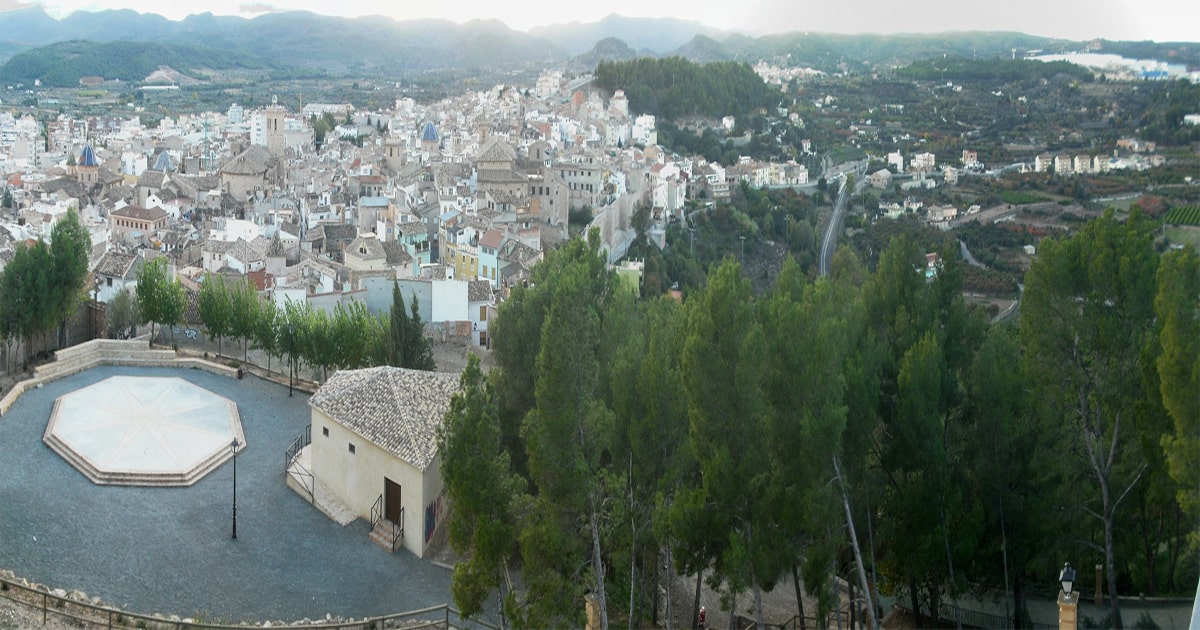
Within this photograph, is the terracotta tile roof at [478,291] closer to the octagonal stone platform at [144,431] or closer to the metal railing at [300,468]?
the octagonal stone platform at [144,431]

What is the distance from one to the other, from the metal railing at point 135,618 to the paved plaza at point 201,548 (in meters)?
0.29

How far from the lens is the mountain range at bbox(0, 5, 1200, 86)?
61647 millimetres

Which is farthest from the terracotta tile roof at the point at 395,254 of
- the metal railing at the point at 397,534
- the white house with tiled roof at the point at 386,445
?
the metal railing at the point at 397,534

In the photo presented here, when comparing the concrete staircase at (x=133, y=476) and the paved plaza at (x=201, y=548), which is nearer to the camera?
the paved plaza at (x=201, y=548)

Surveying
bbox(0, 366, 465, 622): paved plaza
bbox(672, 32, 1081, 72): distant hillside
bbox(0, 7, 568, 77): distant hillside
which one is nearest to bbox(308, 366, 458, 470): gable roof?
bbox(0, 366, 465, 622): paved plaza

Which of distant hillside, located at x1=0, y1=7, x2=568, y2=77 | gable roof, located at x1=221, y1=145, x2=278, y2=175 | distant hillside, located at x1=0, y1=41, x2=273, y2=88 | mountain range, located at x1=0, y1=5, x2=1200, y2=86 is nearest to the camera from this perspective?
gable roof, located at x1=221, y1=145, x2=278, y2=175

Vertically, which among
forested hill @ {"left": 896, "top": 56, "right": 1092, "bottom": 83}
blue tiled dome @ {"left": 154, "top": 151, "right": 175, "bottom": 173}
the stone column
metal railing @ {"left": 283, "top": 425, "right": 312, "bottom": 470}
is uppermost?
forested hill @ {"left": 896, "top": 56, "right": 1092, "bottom": 83}

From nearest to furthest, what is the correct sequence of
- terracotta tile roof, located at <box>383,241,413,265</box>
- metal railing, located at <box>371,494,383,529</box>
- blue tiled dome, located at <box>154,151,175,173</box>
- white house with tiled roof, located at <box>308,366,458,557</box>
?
white house with tiled roof, located at <box>308,366,458,557</box>
metal railing, located at <box>371,494,383,529</box>
terracotta tile roof, located at <box>383,241,413,265</box>
blue tiled dome, located at <box>154,151,175,173</box>

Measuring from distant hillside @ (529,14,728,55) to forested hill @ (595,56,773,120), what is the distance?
1.37 metres

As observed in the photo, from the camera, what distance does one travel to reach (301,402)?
10211 millimetres

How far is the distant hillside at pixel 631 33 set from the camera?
39.4 meters

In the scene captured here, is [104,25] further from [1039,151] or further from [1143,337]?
[1143,337]

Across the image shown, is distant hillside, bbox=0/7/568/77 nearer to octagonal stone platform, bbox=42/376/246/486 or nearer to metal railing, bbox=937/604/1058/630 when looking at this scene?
octagonal stone platform, bbox=42/376/246/486

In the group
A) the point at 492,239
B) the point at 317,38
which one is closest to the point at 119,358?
the point at 492,239
